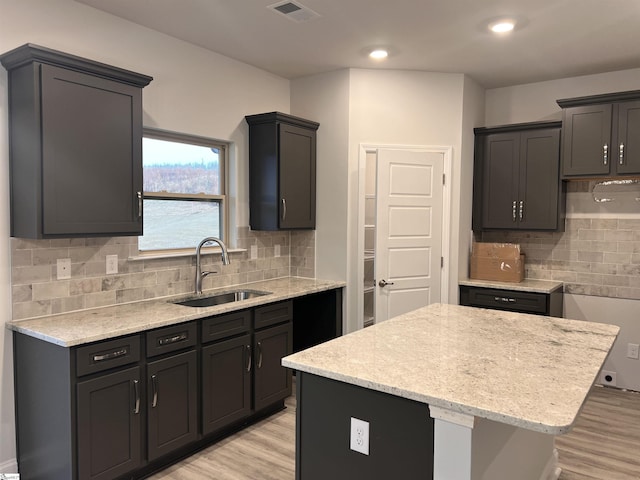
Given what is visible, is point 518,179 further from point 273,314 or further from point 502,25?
point 273,314

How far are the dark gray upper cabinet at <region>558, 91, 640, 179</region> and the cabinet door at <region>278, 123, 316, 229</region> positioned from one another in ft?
7.18

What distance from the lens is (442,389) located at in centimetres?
161

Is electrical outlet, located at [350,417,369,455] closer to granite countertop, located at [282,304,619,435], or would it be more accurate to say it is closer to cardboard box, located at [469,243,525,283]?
granite countertop, located at [282,304,619,435]

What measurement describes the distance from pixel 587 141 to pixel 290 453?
3.42 meters

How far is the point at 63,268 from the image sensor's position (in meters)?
2.87

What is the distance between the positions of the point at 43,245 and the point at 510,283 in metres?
3.71

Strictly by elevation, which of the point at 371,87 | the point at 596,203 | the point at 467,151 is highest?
the point at 371,87

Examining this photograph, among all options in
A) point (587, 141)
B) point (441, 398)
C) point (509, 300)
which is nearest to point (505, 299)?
point (509, 300)

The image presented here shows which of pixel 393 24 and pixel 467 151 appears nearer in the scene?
pixel 393 24

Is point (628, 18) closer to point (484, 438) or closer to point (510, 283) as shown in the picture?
point (510, 283)

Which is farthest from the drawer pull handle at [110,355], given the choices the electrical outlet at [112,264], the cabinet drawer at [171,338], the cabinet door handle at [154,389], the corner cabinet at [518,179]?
the corner cabinet at [518,179]

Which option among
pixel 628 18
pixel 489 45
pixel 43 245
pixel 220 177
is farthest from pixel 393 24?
pixel 43 245

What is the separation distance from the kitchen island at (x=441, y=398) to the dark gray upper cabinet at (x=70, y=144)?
151 centimetres

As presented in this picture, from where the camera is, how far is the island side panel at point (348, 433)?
1.68 metres
